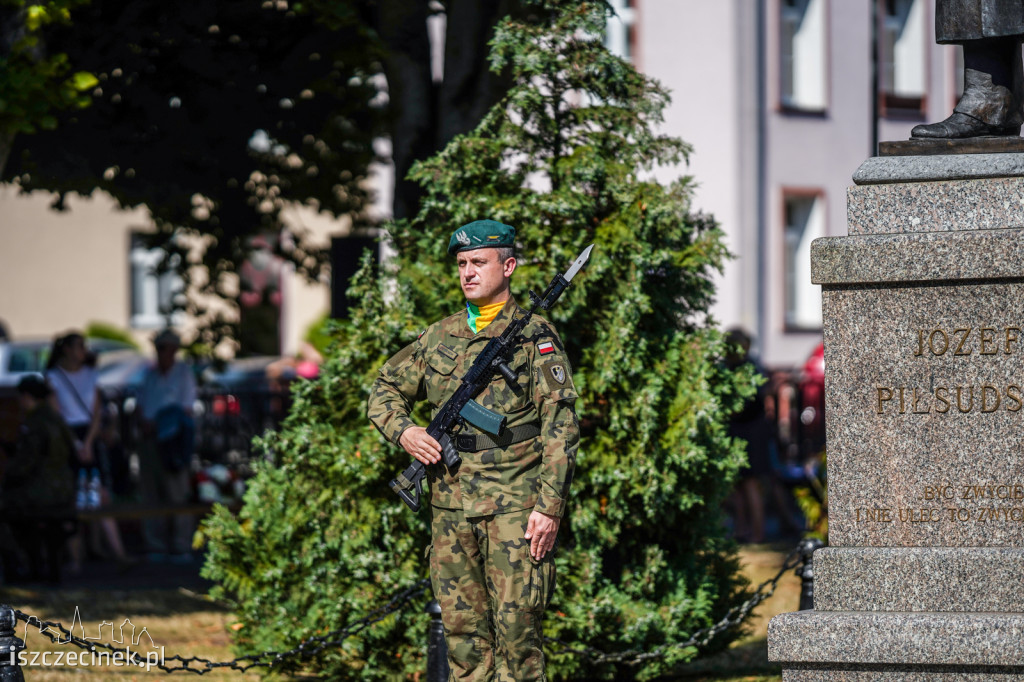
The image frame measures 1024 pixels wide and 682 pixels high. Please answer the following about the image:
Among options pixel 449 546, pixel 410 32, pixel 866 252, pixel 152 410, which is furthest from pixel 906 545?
pixel 152 410

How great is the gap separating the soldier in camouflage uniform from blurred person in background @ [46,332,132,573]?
8164 mm

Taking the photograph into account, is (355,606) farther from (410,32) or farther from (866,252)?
(410,32)

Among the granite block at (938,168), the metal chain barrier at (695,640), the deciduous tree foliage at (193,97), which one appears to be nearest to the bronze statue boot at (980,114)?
the granite block at (938,168)

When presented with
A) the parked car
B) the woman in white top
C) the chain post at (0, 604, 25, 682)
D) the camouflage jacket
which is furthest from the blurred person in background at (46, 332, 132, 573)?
the camouflage jacket

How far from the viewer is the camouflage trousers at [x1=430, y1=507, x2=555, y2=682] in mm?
5895

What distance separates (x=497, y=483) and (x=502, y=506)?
93 millimetres

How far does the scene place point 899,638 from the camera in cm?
568

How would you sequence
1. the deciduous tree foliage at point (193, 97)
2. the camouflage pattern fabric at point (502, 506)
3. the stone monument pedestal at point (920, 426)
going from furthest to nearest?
the deciduous tree foliage at point (193, 97)
the camouflage pattern fabric at point (502, 506)
the stone monument pedestal at point (920, 426)

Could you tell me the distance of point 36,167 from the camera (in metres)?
11.3

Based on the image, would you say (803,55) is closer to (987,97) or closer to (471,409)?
(987,97)

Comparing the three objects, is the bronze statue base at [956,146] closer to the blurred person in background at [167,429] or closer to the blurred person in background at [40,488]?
the blurred person in background at [40,488]

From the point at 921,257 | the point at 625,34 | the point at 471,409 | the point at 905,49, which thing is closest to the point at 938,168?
the point at 921,257

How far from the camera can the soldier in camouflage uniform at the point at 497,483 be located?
19.2 feet

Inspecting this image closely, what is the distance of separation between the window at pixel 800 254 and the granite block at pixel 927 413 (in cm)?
1863
